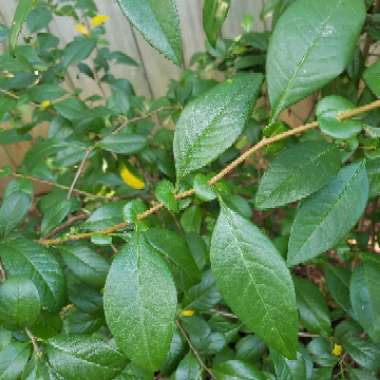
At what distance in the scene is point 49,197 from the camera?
0.90 metres

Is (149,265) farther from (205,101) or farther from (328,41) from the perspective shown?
(328,41)

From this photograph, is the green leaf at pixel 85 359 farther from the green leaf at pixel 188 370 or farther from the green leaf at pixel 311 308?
the green leaf at pixel 311 308

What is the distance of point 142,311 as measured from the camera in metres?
0.45

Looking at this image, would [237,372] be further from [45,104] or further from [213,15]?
[45,104]

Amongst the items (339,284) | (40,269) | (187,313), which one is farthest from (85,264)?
(339,284)

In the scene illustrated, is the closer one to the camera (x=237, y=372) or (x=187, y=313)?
(x=237, y=372)

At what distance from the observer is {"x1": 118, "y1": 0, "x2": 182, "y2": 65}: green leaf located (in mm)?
403

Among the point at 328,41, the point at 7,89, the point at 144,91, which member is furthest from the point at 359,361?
the point at 144,91

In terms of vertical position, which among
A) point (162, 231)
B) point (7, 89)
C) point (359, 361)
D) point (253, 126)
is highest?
point (7, 89)

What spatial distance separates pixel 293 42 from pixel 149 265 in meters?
0.27

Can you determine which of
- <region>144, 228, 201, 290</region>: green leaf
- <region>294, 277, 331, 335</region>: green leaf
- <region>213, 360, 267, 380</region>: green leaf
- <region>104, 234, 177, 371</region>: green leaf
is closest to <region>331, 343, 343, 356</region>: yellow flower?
<region>294, 277, 331, 335</region>: green leaf

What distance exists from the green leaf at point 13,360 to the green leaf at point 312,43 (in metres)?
0.41

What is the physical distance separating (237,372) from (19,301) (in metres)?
0.37

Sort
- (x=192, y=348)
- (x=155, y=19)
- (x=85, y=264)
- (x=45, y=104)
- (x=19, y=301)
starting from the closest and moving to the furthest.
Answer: (x=155, y=19)
(x=19, y=301)
(x=85, y=264)
(x=192, y=348)
(x=45, y=104)
